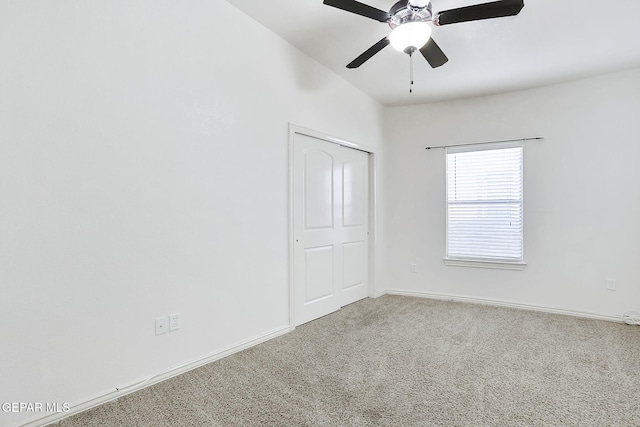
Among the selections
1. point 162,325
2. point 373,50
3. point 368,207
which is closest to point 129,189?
point 162,325

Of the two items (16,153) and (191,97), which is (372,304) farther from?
(16,153)

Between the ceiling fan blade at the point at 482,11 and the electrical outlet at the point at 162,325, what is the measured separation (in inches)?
102

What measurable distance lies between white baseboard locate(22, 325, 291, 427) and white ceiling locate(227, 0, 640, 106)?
2.65 m

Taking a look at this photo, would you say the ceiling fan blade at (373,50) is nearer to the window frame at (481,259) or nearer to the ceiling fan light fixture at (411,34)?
the ceiling fan light fixture at (411,34)

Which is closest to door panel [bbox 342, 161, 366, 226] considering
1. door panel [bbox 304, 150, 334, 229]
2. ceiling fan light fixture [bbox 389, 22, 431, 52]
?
door panel [bbox 304, 150, 334, 229]

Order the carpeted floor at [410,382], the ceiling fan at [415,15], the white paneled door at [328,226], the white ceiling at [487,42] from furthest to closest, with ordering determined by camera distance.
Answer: the white paneled door at [328,226] < the white ceiling at [487,42] < the ceiling fan at [415,15] < the carpeted floor at [410,382]

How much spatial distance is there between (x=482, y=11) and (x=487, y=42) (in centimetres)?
114

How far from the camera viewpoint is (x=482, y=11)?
194 centimetres

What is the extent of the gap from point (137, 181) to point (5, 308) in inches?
34.6

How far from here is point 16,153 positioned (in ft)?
5.29

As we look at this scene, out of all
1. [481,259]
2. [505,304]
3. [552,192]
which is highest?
[552,192]

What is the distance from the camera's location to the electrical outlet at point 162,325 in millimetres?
2140

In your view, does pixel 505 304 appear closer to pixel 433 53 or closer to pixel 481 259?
pixel 481 259

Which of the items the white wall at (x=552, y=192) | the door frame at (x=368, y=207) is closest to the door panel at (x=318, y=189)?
the door frame at (x=368, y=207)
